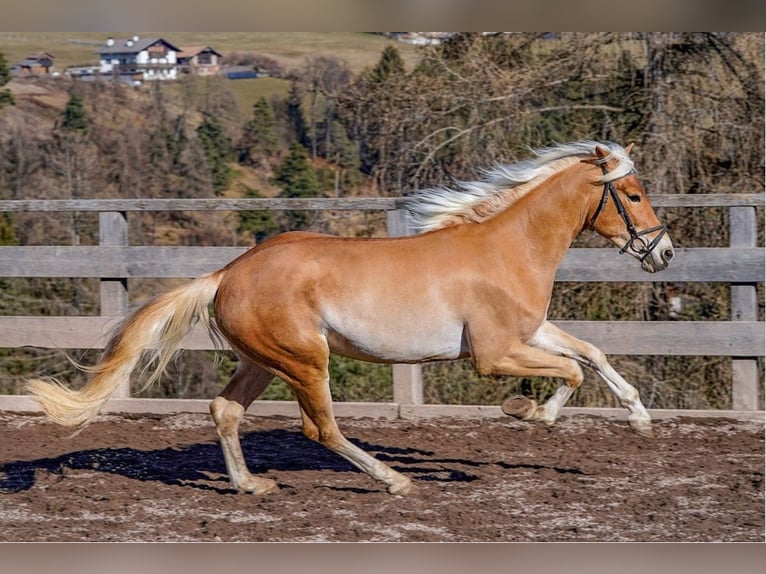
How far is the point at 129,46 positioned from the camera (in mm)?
15906

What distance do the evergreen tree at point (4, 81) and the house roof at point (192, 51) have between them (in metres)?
2.52

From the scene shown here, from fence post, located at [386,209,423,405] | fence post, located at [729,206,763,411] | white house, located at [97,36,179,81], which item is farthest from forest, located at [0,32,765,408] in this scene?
white house, located at [97,36,179,81]

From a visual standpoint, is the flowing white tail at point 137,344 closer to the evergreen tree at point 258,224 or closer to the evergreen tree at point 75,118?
the evergreen tree at point 258,224

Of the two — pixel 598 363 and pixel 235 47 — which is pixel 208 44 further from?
pixel 598 363

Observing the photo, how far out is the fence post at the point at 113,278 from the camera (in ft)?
22.6

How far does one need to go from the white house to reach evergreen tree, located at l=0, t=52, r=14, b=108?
5.67 ft

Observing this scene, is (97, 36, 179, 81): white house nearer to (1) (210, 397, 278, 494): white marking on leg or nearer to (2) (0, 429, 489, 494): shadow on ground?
(2) (0, 429, 489, 494): shadow on ground

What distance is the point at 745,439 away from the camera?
6148 millimetres

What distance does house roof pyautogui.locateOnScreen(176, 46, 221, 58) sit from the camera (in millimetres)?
16016

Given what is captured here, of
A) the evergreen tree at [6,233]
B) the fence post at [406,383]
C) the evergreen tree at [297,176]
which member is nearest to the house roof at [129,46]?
the evergreen tree at [297,176]

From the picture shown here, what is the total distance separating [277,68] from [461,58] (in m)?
7.03
